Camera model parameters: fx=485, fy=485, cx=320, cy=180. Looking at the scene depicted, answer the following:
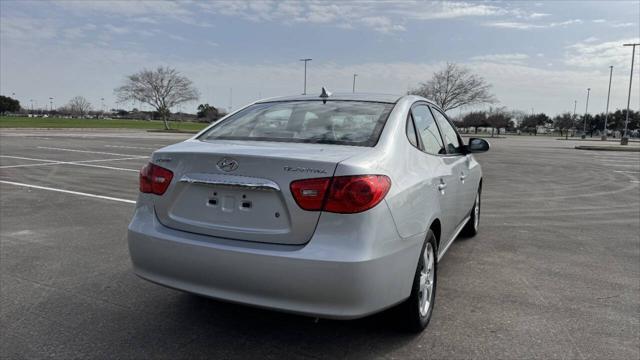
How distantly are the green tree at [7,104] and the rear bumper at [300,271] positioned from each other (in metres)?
132

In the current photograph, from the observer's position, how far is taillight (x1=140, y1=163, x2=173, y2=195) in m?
2.95

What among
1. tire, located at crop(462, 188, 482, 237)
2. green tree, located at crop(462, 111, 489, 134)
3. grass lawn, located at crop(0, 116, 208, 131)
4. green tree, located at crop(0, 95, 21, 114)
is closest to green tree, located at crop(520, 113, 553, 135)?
green tree, located at crop(462, 111, 489, 134)

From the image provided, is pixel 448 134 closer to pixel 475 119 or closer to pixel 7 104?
pixel 475 119

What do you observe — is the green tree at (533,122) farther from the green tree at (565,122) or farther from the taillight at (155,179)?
the taillight at (155,179)

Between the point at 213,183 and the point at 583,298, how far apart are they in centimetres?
316

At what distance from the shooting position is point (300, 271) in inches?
99.3

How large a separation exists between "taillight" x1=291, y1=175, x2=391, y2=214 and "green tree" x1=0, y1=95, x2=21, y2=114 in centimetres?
13231

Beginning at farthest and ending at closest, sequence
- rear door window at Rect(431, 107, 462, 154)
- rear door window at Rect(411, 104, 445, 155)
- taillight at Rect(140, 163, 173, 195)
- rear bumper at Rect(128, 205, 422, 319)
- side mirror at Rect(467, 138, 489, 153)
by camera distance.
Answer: side mirror at Rect(467, 138, 489, 153) < rear door window at Rect(431, 107, 462, 154) < rear door window at Rect(411, 104, 445, 155) < taillight at Rect(140, 163, 173, 195) < rear bumper at Rect(128, 205, 422, 319)

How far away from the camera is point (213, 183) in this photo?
274cm

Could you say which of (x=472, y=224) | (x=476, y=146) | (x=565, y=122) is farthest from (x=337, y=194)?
(x=565, y=122)

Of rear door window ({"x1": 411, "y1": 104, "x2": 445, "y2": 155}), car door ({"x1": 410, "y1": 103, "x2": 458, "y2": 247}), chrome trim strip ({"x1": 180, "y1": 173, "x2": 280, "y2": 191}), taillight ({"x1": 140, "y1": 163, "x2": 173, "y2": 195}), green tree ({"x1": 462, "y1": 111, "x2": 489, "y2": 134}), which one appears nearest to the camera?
chrome trim strip ({"x1": 180, "y1": 173, "x2": 280, "y2": 191})

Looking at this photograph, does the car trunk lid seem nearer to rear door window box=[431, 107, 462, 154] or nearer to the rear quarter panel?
the rear quarter panel

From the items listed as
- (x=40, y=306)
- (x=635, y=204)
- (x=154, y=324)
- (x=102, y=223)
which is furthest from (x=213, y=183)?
(x=635, y=204)

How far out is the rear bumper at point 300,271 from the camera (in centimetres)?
250
